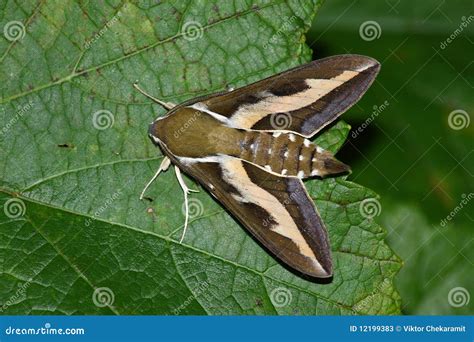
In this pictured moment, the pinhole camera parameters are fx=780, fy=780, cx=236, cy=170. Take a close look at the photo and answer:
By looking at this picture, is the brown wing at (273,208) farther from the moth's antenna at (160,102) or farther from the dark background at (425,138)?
the dark background at (425,138)

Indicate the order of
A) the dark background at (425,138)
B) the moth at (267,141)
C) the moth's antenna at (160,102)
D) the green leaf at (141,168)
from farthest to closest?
1. the dark background at (425,138)
2. the moth's antenna at (160,102)
3. the moth at (267,141)
4. the green leaf at (141,168)

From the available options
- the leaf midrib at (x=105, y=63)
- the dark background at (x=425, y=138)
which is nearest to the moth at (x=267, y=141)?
the leaf midrib at (x=105, y=63)

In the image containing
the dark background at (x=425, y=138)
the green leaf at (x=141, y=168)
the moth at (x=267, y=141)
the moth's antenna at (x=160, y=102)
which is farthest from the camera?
the dark background at (x=425, y=138)

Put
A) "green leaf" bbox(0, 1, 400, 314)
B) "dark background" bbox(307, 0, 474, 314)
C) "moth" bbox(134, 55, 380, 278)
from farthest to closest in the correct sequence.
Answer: "dark background" bbox(307, 0, 474, 314) → "moth" bbox(134, 55, 380, 278) → "green leaf" bbox(0, 1, 400, 314)

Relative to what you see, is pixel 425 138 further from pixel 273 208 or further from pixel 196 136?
pixel 196 136

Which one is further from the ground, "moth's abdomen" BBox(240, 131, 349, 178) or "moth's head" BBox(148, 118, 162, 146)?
"moth's abdomen" BBox(240, 131, 349, 178)

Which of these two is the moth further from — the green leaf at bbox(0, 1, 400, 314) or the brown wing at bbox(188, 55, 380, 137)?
the green leaf at bbox(0, 1, 400, 314)

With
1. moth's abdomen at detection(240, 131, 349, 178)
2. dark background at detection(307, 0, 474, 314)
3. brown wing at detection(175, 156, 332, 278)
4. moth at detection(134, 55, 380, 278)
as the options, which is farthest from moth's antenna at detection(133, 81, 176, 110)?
dark background at detection(307, 0, 474, 314)

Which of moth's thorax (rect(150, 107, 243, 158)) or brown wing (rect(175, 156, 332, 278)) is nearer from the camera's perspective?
brown wing (rect(175, 156, 332, 278))
